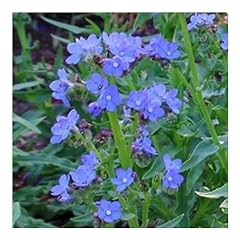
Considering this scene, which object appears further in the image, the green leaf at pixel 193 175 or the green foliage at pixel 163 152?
the green leaf at pixel 193 175

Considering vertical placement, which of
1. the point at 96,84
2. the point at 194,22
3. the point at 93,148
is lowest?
the point at 93,148

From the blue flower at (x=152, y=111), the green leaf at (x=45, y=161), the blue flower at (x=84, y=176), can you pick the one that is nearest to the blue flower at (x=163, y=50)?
the blue flower at (x=152, y=111)

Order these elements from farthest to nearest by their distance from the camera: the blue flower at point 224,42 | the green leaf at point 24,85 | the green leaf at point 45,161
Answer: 1. the green leaf at point 24,85
2. the green leaf at point 45,161
3. the blue flower at point 224,42

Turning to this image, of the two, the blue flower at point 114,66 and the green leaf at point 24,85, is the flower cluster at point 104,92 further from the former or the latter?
the green leaf at point 24,85

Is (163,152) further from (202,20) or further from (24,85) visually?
(24,85)

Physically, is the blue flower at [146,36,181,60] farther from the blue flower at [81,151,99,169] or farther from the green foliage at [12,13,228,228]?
the blue flower at [81,151,99,169]

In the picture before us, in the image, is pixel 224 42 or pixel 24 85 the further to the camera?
pixel 24 85

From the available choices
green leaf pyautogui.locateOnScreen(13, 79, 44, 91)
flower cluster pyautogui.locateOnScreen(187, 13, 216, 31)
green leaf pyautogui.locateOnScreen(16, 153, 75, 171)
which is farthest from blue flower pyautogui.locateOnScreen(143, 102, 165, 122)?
green leaf pyautogui.locateOnScreen(13, 79, 44, 91)

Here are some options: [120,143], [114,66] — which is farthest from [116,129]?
[114,66]
